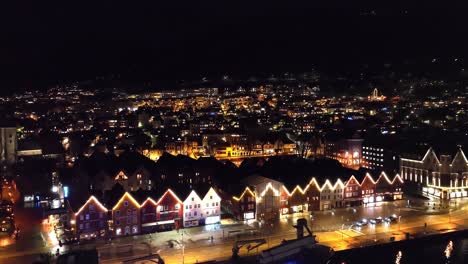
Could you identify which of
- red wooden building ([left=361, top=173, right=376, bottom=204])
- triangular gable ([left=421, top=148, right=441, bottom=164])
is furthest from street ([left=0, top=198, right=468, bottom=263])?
triangular gable ([left=421, top=148, right=441, bottom=164])

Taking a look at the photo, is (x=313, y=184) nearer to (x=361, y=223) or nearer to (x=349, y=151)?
(x=361, y=223)

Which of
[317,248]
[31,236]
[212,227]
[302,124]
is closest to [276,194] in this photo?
[212,227]

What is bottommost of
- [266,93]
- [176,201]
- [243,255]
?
[243,255]

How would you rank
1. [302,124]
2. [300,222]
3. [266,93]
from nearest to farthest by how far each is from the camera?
[300,222] → [302,124] → [266,93]

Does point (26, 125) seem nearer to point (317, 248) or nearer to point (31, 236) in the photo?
point (31, 236)

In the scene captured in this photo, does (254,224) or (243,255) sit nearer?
(243,255)

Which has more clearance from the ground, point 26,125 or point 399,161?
point 26,125
